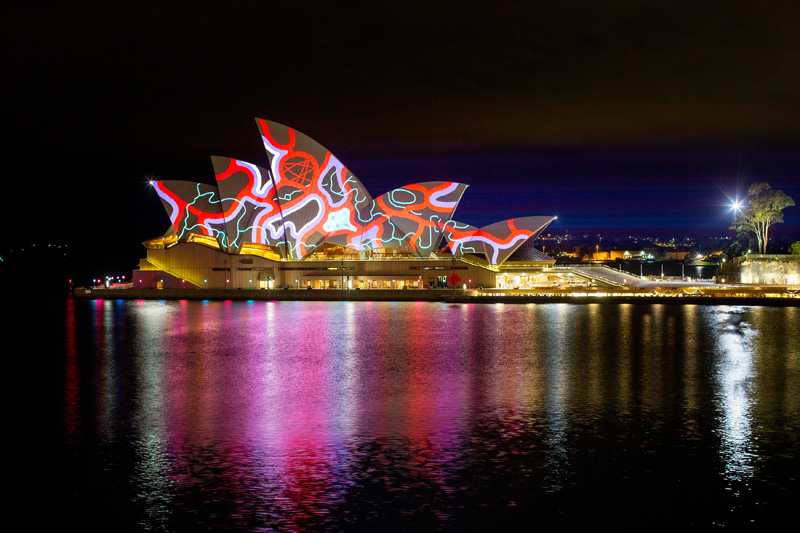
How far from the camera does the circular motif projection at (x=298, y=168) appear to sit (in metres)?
48.4

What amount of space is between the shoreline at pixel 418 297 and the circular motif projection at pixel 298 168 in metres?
8.04

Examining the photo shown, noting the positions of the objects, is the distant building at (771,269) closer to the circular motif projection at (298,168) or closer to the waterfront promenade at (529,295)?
the waterfront promenade at (529,295)

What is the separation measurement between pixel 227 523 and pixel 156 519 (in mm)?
900

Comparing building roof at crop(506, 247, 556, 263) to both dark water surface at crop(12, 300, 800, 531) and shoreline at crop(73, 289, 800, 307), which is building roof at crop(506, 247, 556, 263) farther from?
dark water surface at crop(12, 300, 800, 531)

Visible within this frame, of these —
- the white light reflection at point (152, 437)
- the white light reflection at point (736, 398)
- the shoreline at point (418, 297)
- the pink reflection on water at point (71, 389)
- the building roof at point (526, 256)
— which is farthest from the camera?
the building roof at point (526, 256)

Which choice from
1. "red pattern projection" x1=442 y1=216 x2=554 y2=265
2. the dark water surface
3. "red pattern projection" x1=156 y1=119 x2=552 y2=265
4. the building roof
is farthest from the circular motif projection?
the dark water surface

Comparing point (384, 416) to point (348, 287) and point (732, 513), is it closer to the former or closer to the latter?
point (732, 513)

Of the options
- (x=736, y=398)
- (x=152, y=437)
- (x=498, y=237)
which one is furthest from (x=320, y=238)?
(x=152, y=437)

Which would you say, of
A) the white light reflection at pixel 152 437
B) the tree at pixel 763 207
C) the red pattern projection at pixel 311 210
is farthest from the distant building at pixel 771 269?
the white light reflection at pixel 152 437

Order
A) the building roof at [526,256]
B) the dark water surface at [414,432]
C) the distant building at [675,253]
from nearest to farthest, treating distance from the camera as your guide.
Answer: the dark water surface at [414,432], the building roof at [526,256], the distant building at [675,253]

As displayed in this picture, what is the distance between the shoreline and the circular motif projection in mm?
8041

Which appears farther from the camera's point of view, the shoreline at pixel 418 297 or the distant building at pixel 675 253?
the distant building at pixel 675 253

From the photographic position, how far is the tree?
5403cm

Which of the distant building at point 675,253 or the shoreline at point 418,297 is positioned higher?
the distant building at point 675,253
